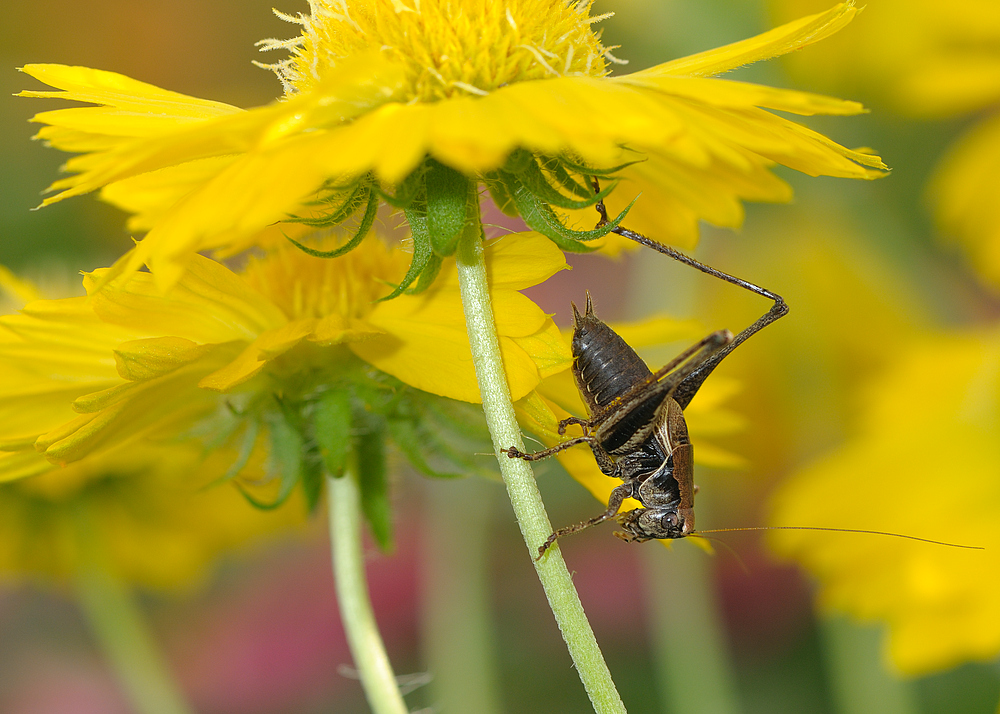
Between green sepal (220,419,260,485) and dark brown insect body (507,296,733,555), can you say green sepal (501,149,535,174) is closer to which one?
dark brown insect body (507,296,733,555)

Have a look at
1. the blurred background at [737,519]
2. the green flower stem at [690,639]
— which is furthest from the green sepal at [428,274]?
the green flower stem at [690,639]

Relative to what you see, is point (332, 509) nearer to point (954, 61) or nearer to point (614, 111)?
point (614, 111)

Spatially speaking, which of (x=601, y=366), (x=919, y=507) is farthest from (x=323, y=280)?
(x=919, y=507)

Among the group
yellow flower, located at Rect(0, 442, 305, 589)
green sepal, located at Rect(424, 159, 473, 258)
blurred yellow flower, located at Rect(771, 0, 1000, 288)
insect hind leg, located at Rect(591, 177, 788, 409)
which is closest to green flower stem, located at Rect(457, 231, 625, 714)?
green sepal, located at Rect(424, 159, 473, 258)

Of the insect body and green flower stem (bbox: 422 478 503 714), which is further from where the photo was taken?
green flower stem (bbox: 422 478 503 714)

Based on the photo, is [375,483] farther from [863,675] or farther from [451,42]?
[863,675]

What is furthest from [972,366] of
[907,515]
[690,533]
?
[690,533]
